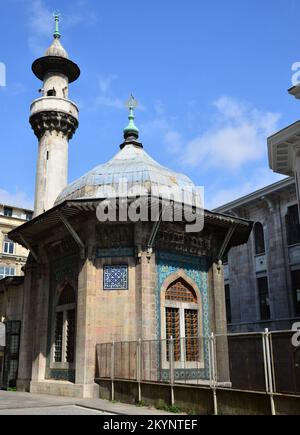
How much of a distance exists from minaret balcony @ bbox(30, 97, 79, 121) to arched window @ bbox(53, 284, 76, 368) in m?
13.1

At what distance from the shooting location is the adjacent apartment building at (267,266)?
28328mm

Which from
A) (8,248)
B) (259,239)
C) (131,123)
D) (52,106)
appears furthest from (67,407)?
(8,248)

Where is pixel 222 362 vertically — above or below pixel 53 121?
below

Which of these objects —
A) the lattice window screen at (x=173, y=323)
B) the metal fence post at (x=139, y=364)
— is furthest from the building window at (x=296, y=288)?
the metal fence post at (x=139, y=364)

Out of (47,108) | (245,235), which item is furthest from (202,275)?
(47,108)

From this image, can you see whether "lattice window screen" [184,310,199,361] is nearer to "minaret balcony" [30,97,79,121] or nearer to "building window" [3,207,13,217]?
"minaret balcony" [30,97,79,121]

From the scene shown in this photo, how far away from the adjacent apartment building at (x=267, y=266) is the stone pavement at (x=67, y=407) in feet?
50.8

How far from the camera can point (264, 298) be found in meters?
30.1

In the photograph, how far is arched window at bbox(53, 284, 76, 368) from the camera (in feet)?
62.0

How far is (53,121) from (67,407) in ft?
61.2

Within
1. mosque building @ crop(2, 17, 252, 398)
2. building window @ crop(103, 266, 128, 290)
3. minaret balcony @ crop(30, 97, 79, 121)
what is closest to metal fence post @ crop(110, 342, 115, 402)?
mosque building @ crop(2, 17, 252, 398)

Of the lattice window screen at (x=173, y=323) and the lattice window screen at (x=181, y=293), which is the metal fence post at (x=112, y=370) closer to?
the lattice window screen at (x=173, y=323)

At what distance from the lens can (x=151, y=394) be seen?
47.5 feet

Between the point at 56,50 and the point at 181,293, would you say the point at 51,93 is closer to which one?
the point at 56,50
